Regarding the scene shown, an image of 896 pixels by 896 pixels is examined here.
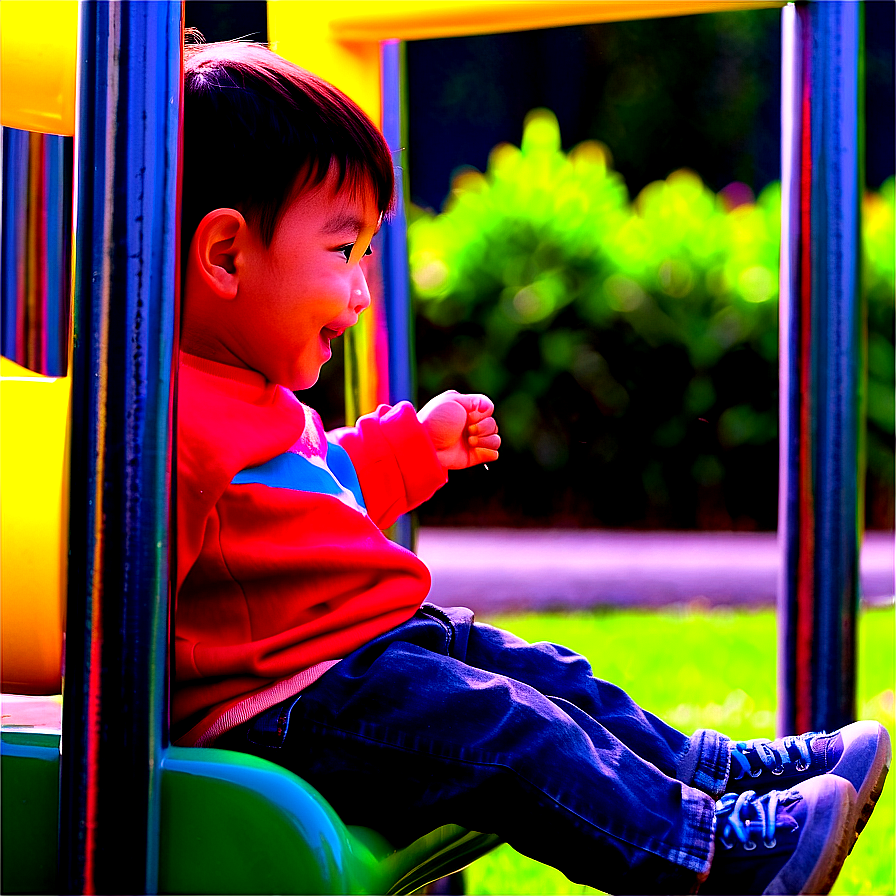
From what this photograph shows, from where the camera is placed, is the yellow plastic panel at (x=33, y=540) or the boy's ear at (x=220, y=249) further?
the boy's ear at (x=220, y=249)

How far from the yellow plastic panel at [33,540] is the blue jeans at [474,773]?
0.52 feet

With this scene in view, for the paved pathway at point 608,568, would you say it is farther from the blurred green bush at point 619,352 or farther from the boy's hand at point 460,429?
the boy's hand at point 460,429

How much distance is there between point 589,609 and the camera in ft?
10.2

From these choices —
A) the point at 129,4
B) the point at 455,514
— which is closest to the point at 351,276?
the point at 129,4

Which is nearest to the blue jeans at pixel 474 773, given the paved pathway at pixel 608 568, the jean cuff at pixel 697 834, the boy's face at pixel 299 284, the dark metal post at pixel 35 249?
the jean cuff at pixel 697 834

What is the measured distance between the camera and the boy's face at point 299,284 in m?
0.96

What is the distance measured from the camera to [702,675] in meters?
2.46

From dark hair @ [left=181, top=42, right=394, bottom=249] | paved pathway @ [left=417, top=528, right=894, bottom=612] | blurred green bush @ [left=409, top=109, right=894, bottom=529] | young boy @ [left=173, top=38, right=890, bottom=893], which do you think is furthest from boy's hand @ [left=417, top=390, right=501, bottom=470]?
blurred green bush @ [left=409, top=109, right=894, bottom=529]

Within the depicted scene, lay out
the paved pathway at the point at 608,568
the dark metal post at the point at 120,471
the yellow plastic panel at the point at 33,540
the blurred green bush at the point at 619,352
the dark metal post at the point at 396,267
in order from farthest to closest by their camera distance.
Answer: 1. the blurred green bush at the point at 619,352
2. the paved pathway at the point at 608,568
3. the dark metal post at the point at 396,267
4. the yellow plastic panel at the point at 33,540
5. the dark metal post at the point at 120,471

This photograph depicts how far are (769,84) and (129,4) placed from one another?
18.9 ft

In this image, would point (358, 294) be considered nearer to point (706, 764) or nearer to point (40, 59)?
point (40, 59)

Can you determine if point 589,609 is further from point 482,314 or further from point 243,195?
point 243,195

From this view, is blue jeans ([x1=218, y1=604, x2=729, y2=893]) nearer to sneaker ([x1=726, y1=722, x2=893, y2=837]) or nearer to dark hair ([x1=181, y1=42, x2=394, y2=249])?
sneaker ([x1=726, y1=722, x2=893, y2=837])

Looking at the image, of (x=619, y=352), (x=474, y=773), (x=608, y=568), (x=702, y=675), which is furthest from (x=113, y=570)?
(x=619, y=352)
